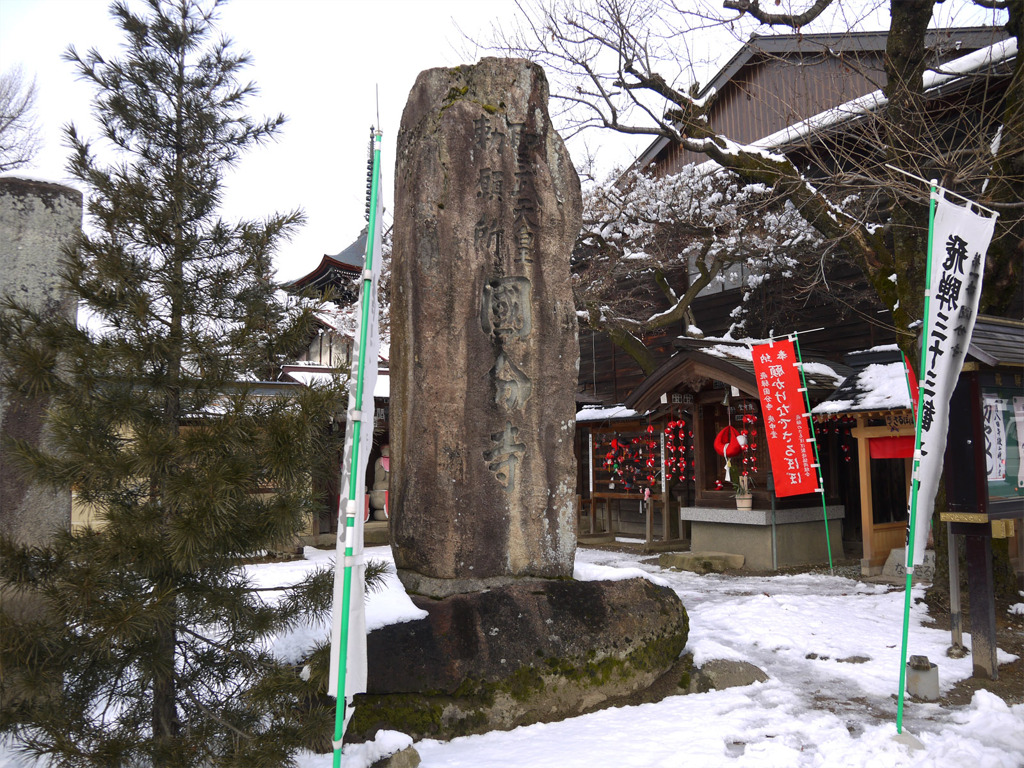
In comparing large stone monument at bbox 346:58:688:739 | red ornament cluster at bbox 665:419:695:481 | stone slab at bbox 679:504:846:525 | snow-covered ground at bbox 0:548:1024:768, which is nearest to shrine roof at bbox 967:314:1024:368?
snow-covered ground at bbox 0:548:1024:768

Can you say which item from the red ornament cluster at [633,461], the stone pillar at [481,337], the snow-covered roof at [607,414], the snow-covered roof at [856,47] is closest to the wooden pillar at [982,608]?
the stone pillar at [481,337]

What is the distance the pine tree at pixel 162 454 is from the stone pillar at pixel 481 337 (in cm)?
184

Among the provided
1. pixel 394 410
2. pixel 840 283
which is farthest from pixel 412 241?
pixel 840 283

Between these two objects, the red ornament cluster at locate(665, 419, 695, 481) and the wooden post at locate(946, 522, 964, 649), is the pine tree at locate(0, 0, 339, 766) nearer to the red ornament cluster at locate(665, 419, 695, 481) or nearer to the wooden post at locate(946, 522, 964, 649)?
the wooden post at locate(946, 522, 964, 649)

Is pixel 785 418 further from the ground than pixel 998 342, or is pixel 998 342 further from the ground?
pixel 998 342

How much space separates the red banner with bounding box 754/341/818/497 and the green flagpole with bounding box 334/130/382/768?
911 cm

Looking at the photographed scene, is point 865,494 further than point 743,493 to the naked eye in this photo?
No

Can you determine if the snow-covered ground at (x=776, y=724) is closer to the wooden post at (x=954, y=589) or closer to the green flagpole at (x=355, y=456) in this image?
the wooden post at (x=954, y=589)

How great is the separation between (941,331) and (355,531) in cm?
417

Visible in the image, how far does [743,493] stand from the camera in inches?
495

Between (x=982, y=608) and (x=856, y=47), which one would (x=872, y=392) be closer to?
(x=856, y=47)

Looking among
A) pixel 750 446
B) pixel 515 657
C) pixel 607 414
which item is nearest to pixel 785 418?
pixel 750 446

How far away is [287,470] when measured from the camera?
3.32 metres

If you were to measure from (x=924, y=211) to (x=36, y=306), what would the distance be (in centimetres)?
876
